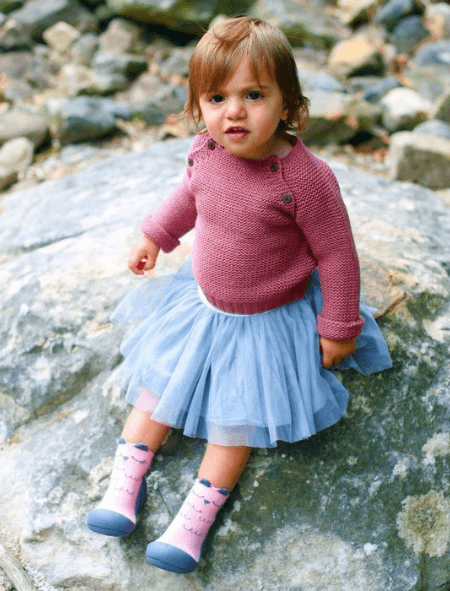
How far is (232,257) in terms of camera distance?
4.66 ft

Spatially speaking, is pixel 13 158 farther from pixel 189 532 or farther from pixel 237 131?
pixel 189 532

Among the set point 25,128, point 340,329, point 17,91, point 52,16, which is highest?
point 340,329

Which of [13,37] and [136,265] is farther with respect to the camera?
[13,37]

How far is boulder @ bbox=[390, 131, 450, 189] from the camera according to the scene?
10.8 ft

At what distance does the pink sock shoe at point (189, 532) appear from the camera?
1.36 m

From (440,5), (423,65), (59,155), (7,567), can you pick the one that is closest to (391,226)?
(7,567)

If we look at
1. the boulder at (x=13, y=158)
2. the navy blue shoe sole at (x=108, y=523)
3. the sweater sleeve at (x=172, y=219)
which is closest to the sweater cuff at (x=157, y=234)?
the sweater sleeve at (x=172, y=219)

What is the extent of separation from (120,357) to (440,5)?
17.0 ft

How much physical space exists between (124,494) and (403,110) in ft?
11.2

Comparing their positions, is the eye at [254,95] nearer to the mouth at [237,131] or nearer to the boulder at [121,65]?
the mouth at [237,131]

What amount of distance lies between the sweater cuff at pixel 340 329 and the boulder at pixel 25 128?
3.19 meters

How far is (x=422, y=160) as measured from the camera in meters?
3.34

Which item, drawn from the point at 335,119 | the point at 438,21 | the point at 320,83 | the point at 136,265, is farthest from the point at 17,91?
the point at 136,265

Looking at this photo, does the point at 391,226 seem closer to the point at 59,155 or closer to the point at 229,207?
the point at 229,207
